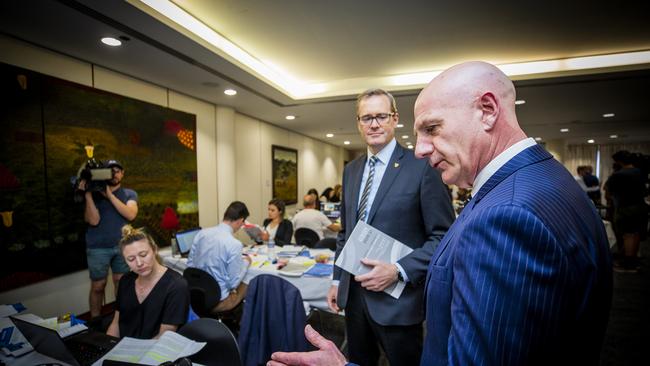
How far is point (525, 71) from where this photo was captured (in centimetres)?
411

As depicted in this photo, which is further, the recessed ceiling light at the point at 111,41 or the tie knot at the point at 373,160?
the recessed ceiling light at the point at 111,41

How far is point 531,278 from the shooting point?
0.45 metres

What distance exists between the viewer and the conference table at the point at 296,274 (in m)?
2.59

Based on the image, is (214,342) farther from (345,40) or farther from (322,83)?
(322,83)

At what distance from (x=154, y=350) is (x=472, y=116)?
1522 mm

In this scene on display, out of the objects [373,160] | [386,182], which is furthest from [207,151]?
[386,182]

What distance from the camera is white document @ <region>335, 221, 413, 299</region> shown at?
126 cm

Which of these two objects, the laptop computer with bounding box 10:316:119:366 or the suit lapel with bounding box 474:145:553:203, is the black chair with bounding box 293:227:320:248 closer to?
the laptop computer with bounding box 10:316:119:366

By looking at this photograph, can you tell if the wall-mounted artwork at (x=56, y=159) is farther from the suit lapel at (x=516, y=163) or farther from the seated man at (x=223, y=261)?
the suit lapel at (x=516, y=163)

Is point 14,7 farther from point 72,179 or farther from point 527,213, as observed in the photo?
point 527,213

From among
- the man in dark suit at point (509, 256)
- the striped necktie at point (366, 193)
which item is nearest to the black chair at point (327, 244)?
the striped necktie at point (366, 193)

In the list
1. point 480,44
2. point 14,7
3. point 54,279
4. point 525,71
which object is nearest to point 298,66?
point 480,44

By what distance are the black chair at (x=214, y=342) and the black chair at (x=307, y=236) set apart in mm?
2781

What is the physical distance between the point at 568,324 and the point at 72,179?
3.86 meters
